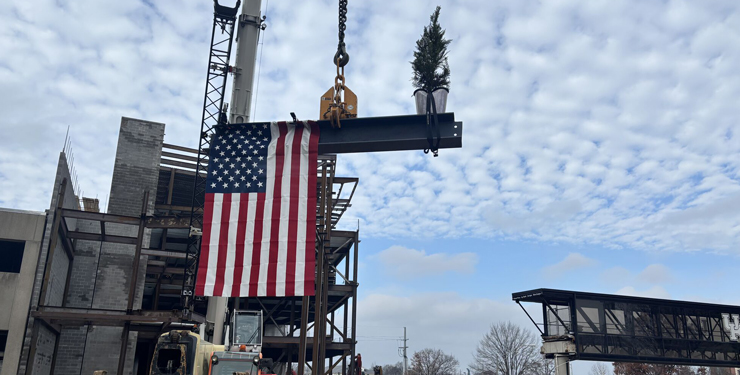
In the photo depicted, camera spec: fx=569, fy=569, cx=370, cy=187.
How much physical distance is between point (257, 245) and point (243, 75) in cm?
825

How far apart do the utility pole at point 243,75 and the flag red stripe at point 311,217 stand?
4.32 meters

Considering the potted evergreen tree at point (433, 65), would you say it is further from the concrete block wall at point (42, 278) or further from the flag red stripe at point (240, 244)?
the concrete block wall at point (42, 278)

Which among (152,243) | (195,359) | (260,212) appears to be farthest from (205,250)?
(152,243)

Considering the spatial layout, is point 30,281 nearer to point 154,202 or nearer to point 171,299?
point 154,202

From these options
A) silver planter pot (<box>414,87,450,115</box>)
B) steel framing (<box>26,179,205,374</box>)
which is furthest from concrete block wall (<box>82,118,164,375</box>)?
silver planter pot (<box>414,87,450,115</box>)

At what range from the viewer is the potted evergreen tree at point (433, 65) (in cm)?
1684

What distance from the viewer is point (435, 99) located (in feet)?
58.6

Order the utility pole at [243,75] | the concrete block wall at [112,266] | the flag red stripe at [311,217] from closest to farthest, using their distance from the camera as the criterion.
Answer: the flag red stripe at [311,217] → the utility pole at [243,75] → the concrete block wall at [112,266]

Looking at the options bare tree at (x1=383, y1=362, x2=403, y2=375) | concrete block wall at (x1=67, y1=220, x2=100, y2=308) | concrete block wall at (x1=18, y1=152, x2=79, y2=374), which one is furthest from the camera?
bare tree at (x1=383, y1=362, x2=403, y2=375)

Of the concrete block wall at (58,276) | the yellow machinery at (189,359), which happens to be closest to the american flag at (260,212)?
the yellow machinery at (189,359)

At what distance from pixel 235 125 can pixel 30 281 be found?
1120 cm

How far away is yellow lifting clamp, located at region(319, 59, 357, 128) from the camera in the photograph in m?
19.5

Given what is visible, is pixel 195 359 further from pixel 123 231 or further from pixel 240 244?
pixel 123 231

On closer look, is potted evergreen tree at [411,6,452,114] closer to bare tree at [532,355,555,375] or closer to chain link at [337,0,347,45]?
chain link at [337,0,347,45]
